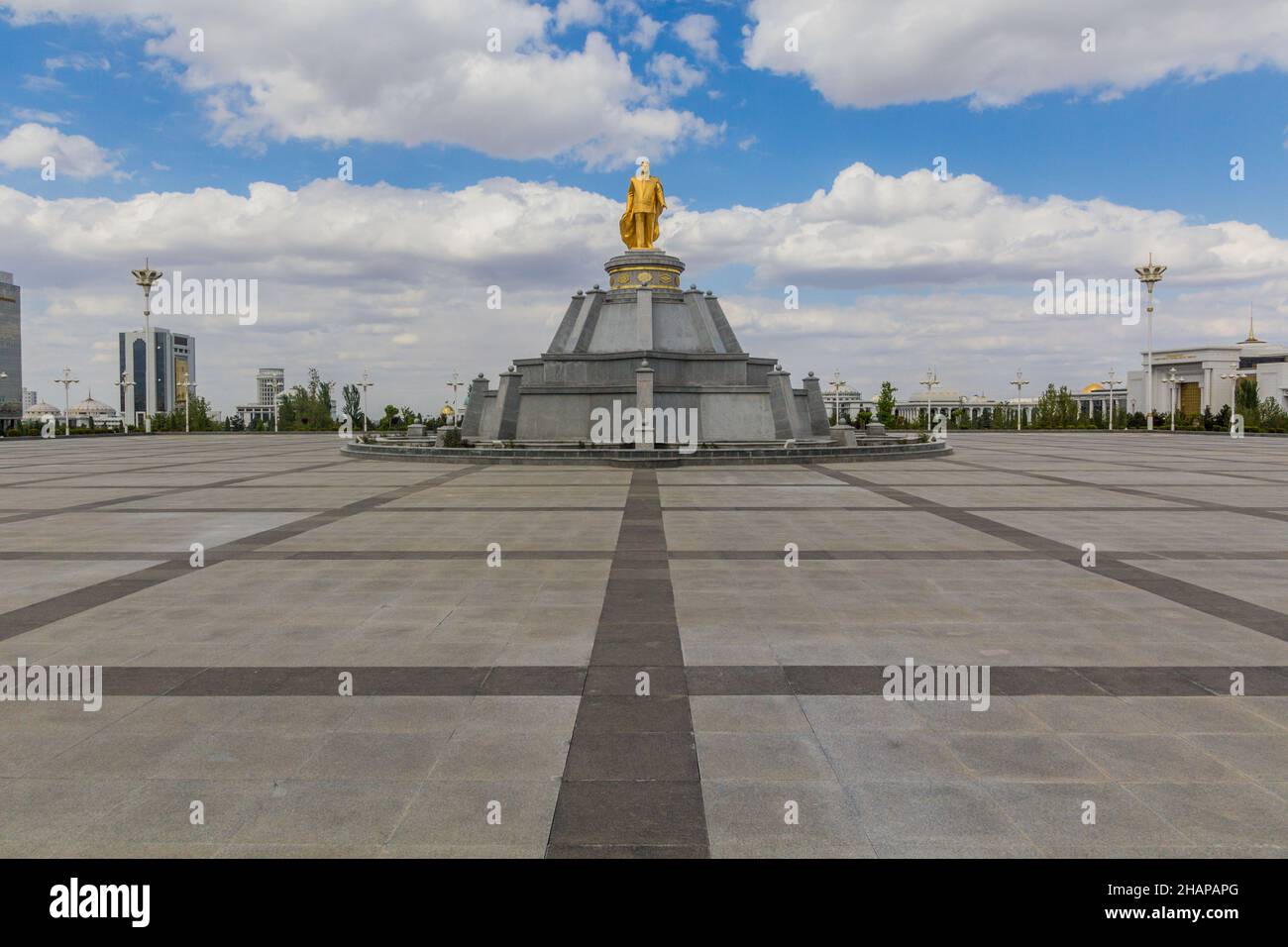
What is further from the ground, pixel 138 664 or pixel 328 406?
pixel 328 406

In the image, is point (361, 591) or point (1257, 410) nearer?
point (361, 591)

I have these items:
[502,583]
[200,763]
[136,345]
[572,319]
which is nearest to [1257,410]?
[572,319]

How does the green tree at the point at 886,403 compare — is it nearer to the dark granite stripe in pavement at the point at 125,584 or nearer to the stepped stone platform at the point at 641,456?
the stepped stone platform at the point at 641,456

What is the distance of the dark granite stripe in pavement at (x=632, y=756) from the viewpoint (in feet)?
11.8

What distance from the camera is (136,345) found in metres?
156

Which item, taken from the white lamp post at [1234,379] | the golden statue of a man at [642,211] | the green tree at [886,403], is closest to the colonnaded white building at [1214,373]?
the white lamp post at [1234,379]

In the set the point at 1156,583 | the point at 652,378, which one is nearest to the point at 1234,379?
Result: the point at 652,378

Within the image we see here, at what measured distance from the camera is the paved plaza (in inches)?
146

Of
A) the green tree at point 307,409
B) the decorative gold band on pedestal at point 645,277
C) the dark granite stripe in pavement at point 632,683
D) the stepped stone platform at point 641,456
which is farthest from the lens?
the green tree at point 307,409

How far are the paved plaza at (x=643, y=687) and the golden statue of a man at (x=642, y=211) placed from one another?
936 inches

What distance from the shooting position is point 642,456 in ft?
74.5
